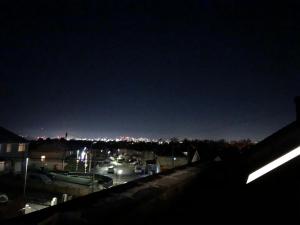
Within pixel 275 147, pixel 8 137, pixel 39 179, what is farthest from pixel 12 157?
pixel 275 147

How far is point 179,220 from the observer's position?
229cm

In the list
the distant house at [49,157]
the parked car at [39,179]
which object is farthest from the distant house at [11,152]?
the parked car at [39,179]

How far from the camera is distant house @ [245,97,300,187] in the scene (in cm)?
236

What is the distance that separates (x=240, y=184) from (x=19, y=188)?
17.2 m

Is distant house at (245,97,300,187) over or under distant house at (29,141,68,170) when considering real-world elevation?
over

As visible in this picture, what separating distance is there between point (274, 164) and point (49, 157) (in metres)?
38.8

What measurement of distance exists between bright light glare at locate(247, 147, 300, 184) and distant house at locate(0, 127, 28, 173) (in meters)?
25.3

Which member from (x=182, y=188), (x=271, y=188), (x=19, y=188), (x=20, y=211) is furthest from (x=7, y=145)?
(x=271, y=188)

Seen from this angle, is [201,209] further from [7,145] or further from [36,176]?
[7,145]

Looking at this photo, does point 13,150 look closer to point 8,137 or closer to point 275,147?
point 8,137

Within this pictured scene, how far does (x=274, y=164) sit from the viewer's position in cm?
249

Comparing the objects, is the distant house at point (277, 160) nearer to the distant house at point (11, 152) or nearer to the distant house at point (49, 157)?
the distant house at point (11, 152)

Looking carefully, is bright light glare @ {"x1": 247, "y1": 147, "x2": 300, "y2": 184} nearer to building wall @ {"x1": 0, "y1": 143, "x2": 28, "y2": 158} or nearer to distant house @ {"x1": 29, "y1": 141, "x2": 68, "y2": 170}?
building wall @ {"x1": 0, "y1": 143, "x2": 28, "y2": 158}

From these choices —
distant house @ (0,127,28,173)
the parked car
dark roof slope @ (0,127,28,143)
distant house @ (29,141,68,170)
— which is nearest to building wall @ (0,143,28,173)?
distant house @ (0,127,28,173)
